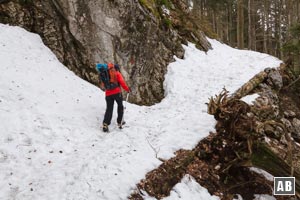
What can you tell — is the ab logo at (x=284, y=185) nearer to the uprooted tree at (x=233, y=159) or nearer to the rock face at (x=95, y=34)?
the uprooted tree at (x=233, y=159)

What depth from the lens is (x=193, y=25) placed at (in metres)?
18.9

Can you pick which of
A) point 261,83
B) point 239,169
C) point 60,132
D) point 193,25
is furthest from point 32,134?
point 193,25

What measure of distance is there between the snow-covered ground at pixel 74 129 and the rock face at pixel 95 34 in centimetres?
54

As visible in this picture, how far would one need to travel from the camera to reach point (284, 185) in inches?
252

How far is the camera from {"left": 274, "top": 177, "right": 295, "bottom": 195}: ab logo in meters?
6.26

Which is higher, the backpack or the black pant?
the backpack

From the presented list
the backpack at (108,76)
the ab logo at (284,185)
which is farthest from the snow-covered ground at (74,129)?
the ab logo at (284,185)

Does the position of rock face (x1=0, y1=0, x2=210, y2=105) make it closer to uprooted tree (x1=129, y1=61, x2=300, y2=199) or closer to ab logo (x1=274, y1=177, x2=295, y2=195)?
uprooted tree (x1=129, y1=61, x2=300, y2=199)

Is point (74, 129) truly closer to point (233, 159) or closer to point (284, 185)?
point (233, 159)

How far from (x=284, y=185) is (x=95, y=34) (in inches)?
343

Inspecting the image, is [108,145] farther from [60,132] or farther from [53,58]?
[53,58]

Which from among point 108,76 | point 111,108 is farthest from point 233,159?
point 108,76

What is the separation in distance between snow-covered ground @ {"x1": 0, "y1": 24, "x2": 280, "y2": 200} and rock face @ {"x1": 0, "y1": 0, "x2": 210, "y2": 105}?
0.54m

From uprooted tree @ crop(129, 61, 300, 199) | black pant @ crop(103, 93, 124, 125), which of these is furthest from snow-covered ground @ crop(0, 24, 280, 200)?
black pant @ crop(103, 93, 124, 125)
